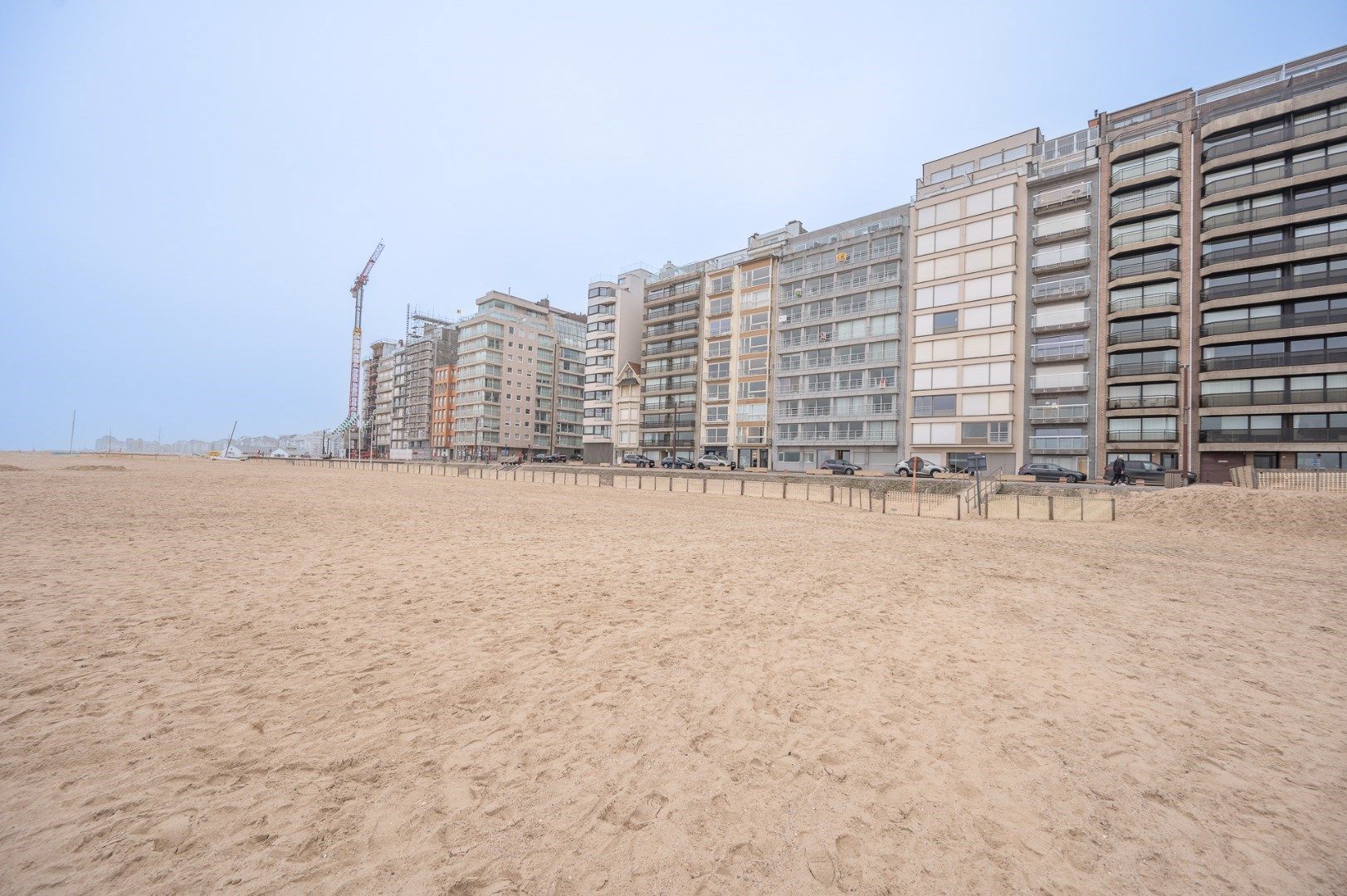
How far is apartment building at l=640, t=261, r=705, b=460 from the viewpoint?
73500 millimetres

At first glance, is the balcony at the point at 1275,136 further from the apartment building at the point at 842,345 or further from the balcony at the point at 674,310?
the balcony at the point at 674,310

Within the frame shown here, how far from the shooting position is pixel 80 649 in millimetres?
6184

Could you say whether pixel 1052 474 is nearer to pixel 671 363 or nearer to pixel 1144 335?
pixel 1144 335

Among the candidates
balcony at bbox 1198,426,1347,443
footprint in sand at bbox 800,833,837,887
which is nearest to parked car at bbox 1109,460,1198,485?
balcony at bbox 1198,426,1347,443

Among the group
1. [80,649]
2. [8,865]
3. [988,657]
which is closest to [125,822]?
[8,865]

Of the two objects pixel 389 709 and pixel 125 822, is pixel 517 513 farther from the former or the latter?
pixel 125 822

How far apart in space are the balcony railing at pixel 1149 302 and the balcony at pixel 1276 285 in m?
1.81

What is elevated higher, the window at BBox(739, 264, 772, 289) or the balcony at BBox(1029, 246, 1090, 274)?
the window at BBox(739, 264, 772, 289)

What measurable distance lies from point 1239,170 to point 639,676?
2375 inches

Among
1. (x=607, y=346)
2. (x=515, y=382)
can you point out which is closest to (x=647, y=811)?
(x=607, y=346)

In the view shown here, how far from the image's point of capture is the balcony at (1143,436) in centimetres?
4097

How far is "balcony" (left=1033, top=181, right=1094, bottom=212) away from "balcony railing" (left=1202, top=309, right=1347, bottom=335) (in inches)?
559

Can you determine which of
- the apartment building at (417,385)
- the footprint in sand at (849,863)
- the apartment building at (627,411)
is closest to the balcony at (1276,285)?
the footprint in sand at (849,863)

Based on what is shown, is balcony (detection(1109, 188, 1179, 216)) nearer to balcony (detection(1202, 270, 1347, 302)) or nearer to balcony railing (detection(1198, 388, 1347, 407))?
balcony (detection(1202, 270, 1347, 302))
